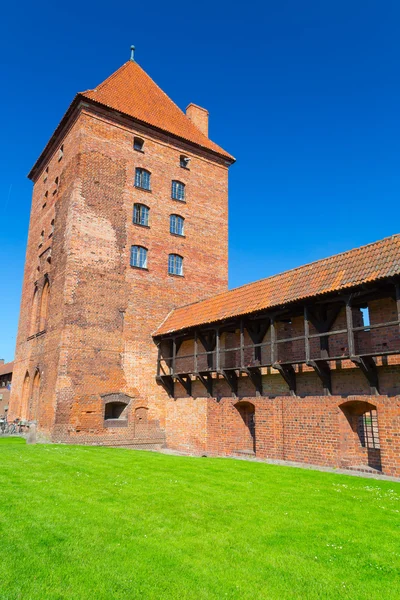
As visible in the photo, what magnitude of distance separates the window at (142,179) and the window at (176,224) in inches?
73.5

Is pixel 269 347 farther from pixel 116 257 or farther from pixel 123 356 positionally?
pixel 116 257

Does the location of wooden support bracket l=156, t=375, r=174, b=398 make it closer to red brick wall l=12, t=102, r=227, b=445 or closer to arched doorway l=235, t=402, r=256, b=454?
red brick wall l=12, t=102, r=227, b=445

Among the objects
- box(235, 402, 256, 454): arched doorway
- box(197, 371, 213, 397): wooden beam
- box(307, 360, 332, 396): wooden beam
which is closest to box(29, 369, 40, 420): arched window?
box(197, 371, 213, 397): wooden beam

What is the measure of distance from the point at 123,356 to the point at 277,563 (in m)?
14.0

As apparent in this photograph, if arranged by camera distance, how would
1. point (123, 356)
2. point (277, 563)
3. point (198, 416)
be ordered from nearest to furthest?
point (277, 563) < point (198, 416) < point (123, 356)

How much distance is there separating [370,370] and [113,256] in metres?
11.6

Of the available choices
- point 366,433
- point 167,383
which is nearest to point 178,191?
point 167,383

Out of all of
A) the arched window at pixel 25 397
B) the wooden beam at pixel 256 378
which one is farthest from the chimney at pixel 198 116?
the arched window at pixel 25 397

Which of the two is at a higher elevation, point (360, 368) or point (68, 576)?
point (360, 368)

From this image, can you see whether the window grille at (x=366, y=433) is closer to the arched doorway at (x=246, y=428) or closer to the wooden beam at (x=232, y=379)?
the arched doorway at (x=246, y=428)

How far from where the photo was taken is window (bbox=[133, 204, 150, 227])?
1994 cm

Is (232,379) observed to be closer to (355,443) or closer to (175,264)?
(355,443)

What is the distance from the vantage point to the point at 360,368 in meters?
11.2

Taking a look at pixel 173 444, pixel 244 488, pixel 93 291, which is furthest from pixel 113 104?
pixel 244 488
